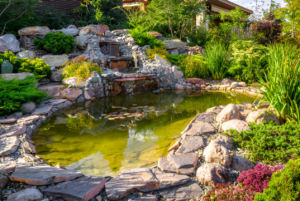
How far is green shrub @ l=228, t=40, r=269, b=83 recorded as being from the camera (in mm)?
7234

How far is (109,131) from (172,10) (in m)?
8.25

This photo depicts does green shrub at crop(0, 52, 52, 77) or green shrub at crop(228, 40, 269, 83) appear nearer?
green shrub at crop(0, 52, 52, 77)

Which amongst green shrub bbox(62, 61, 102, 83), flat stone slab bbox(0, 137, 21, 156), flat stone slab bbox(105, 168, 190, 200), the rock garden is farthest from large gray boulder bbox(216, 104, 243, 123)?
green shrub bbox(62, 61, 102, 83)

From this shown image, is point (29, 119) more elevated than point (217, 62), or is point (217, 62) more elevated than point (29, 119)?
point (217, 62)

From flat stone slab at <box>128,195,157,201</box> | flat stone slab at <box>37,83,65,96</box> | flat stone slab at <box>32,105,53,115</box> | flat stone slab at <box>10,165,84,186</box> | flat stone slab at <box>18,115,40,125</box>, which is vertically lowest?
flat stone slab at <box>128,195,157,201</box>

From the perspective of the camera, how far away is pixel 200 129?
3.33m

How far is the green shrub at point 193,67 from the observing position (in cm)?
809

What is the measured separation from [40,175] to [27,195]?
29cm

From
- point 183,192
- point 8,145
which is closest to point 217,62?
point 183,192

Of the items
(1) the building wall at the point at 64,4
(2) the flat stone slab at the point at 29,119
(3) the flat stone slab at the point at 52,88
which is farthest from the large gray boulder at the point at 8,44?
(2) the flat stone slab at the point at 29,119

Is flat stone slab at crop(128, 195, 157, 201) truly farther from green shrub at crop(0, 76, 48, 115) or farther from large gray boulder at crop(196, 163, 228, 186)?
green shrub at crop(0, 76, 48, 115)

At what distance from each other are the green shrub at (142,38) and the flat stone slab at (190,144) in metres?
7.02

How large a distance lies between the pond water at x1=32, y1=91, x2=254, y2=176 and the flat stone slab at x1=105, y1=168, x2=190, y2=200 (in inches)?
14.2

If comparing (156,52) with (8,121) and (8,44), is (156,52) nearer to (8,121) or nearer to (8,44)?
(8,44)
